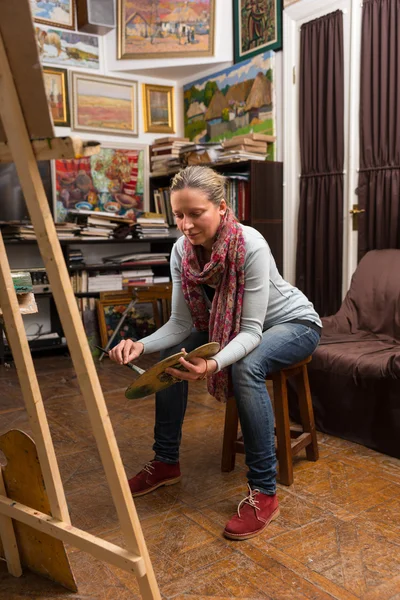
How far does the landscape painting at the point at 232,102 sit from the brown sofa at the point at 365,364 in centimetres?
180

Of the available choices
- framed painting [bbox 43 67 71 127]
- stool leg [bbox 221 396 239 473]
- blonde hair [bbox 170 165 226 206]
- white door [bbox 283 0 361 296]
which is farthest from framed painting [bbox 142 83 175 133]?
stool leg [bbox 221 396 239 473]

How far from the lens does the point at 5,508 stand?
163cm

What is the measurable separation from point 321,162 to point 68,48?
2.47m

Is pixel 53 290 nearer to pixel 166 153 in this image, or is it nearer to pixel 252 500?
pixel 252 500

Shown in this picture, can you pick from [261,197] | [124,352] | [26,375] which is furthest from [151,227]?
[26,375]

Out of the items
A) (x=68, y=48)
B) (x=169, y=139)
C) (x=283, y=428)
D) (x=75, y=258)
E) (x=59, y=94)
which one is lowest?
(x=283, y=428)

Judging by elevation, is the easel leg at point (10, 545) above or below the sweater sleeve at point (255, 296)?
below

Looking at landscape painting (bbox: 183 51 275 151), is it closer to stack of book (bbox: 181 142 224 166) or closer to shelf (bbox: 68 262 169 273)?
stack of book (bbox: 181 142 224 166)

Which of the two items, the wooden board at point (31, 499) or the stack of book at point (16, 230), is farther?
the stack of book at point (16, 230)

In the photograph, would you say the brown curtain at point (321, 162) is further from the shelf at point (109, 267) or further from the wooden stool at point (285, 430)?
the wooden stool at point (285, 430)

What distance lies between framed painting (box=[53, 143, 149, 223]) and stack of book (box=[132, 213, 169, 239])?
279 millimetres

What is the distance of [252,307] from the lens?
6.82ft

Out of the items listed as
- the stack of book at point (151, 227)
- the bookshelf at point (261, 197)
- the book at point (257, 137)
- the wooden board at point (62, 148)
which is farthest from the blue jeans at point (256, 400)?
the stack of book at point (151, 227)

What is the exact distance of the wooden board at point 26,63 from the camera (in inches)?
43.2
